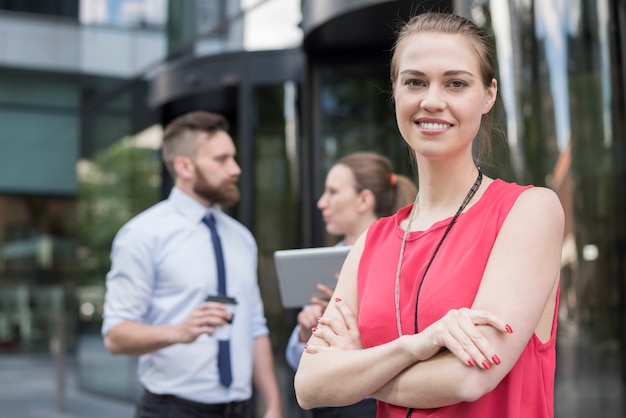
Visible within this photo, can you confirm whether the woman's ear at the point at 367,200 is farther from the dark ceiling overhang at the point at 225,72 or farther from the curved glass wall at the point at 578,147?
the dark ceiling overhang at the point at 225,72

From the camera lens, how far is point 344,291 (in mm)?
1752

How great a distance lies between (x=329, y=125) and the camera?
712cm

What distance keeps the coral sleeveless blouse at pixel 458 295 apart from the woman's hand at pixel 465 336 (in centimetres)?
8

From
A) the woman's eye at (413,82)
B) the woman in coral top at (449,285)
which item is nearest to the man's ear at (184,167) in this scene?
the woman in coral top at (449,285)

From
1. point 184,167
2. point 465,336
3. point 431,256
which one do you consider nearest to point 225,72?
point 184,167

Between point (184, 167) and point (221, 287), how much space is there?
615mm

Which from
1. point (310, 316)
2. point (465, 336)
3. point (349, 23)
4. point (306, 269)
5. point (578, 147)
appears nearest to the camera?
point (465, 336)

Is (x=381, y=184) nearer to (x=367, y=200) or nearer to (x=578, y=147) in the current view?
(x=367, y=200)

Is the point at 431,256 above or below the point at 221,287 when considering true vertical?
above

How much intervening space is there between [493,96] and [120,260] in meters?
2.01

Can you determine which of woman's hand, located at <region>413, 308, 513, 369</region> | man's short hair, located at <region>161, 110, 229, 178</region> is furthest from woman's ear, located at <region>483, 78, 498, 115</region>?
man's short hair, located at <region>161, 110, 229, 178</region>

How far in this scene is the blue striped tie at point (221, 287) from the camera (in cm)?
319

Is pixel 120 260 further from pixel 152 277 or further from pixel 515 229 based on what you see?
pixel 515 229

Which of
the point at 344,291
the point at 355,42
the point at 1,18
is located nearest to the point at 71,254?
the point at 1,18
